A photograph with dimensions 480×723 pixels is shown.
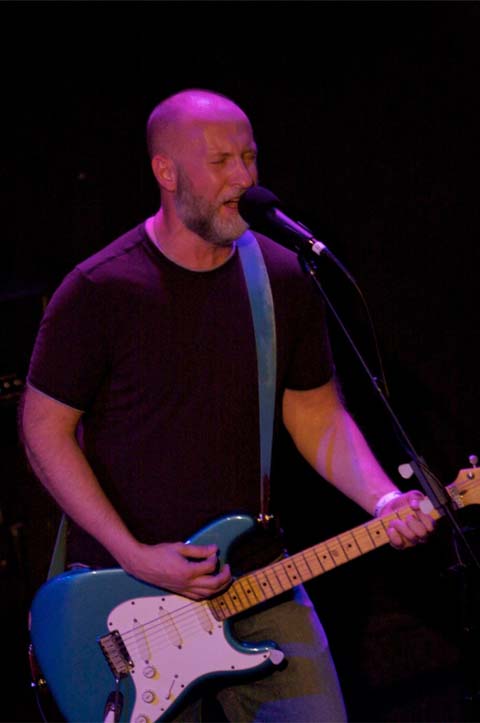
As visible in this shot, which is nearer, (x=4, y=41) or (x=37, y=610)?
(x=37, y=610)

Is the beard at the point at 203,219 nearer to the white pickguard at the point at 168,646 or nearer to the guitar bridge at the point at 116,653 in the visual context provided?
the white pickguard at the point at 168,646

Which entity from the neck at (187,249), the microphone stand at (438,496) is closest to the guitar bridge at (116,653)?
the microphone stand at (438,496)

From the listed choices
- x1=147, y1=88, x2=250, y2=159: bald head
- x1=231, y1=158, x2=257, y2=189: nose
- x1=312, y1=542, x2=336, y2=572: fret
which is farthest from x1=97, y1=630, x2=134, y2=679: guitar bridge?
x1=147, y1=88, x2=250, y2=159: bald head

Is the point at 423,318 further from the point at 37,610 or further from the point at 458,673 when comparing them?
the point at 37,610

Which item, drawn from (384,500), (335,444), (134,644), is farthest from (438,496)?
(134,644)

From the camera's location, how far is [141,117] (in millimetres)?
3875

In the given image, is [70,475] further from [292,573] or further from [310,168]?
[310,168]

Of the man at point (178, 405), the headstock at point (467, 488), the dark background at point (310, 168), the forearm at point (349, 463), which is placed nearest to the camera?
the headstock at point (467, 488)

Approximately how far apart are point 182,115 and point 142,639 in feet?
5.18

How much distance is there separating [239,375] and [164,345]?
0.24 meters

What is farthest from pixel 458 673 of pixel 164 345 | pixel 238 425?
pixel 164 345

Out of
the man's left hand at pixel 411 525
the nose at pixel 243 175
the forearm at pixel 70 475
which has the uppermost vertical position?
the nose at pixel 243 175

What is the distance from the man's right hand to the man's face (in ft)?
2.99

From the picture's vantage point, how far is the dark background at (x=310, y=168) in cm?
384
